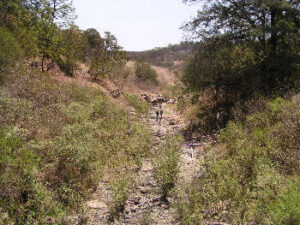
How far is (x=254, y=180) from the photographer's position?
4.89 metres

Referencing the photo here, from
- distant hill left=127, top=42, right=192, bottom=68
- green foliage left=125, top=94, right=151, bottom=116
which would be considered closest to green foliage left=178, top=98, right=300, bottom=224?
green foliage left=125, top=94, right=151, bottom=116

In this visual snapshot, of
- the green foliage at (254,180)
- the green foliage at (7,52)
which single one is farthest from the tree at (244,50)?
the green foliage at (7,52)

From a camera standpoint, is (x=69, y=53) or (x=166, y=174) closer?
(x=166, y=174)

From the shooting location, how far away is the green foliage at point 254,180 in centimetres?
390

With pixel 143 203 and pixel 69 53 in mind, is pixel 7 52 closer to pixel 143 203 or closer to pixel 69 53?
pixel 69 53

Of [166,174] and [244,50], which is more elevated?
[244,50]

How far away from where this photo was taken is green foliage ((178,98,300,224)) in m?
3.90

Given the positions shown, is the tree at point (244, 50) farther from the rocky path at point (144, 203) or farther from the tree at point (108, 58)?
the tree at point (108, 58)

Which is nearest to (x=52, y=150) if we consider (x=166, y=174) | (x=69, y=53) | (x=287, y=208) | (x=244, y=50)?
(x=166, y=174)

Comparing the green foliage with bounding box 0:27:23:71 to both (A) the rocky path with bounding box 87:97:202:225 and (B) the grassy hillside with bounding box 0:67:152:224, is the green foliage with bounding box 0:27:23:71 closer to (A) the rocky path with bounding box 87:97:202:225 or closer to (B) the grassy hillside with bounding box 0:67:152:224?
A: (B) the grassy hillside with bounding box 0:67:152:224

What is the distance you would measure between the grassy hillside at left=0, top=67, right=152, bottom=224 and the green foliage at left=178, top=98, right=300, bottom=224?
160cm

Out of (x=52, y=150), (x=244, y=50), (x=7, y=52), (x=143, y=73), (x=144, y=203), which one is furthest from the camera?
(x=143, y=73)

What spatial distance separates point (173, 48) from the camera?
70.4m

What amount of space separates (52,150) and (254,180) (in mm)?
4084
